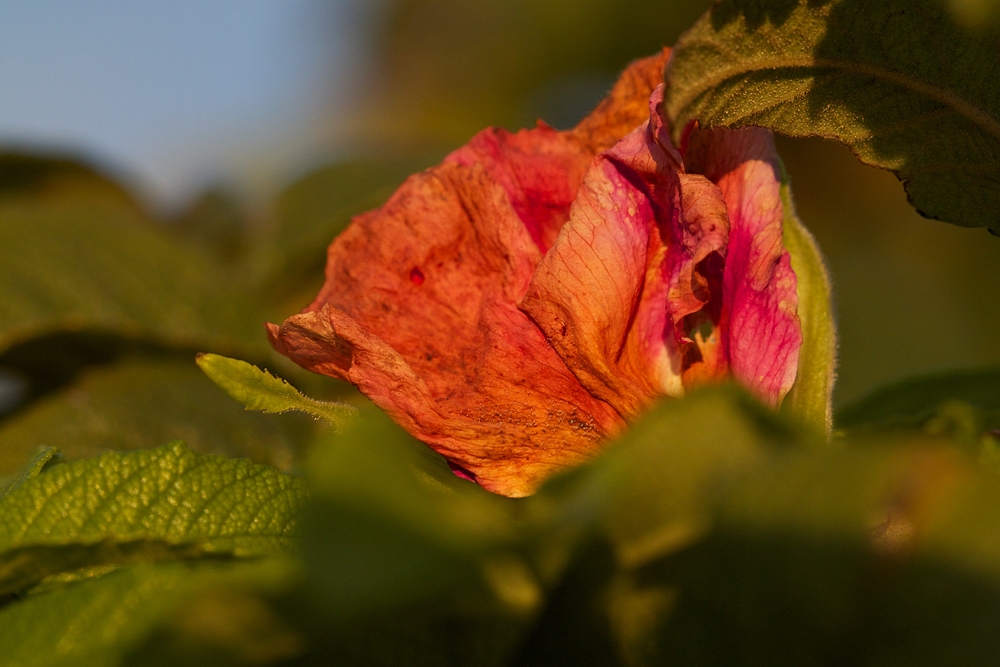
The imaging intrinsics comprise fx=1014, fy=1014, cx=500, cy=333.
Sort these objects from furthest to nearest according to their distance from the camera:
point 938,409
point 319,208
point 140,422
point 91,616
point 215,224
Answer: point 215,224, point 319,208, point 140,422, point 938,409, point 91,616

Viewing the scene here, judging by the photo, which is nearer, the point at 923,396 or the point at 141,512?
the point at 141,512

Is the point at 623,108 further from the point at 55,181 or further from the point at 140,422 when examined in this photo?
the point at 55,181

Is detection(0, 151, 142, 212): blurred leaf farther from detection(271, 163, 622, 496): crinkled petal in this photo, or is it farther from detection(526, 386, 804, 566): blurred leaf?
detection(526, 386, 804, 566): blurred leaf

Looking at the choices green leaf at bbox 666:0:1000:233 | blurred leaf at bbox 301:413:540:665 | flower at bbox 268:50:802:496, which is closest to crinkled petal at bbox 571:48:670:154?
flower at bbox 268:50:802:496

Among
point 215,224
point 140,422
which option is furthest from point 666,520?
point 215,224

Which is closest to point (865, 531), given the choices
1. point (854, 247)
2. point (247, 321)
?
point (247, 321)

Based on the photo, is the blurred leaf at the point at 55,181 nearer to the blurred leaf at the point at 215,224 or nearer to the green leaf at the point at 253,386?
the blurred leaf at the point at 215,224

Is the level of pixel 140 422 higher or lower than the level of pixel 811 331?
higher
